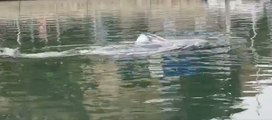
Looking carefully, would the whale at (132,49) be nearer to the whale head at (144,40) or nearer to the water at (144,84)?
the whale head at (144,40)

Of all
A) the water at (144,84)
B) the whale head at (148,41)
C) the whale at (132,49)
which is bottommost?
the water at (144,84)

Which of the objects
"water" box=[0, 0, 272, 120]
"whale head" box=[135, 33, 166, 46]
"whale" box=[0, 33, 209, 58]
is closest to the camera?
"water" box=[0, 0, 272, 120]

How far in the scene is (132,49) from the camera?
23.8 meters

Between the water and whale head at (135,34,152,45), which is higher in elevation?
whale head at (135,34,152,45)

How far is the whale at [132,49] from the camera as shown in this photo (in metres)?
22.9

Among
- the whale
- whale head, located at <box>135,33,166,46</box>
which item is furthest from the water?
whale head, located at <box>135,33,166,46</box>

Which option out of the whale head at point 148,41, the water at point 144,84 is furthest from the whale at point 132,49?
the water at point 144,84

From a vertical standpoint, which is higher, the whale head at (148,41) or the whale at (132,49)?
the whale head at (148,41)

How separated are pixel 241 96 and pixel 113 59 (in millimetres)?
8140

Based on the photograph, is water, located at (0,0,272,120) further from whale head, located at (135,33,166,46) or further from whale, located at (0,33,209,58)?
whale head, located at (135,33,166,46)

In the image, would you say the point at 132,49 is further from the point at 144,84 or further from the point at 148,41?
the point at 144,84

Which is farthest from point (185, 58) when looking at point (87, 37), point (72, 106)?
point (87, 37)

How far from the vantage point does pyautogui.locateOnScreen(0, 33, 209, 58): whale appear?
22.9 meters

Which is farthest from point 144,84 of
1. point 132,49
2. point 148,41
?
point 148,41
